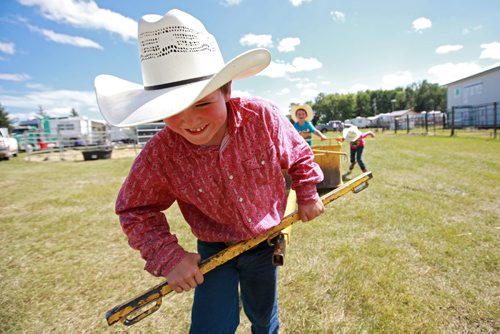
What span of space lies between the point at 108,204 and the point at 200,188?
581 cm

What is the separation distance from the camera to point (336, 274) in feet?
9.82

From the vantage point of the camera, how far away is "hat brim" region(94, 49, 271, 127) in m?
1.09

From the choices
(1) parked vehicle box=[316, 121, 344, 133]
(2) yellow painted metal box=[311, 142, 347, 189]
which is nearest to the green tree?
(1) parked vehicle box=[316, 121, 344, 133]

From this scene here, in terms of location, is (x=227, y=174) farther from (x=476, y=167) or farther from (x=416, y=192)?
(x=476, y=167)

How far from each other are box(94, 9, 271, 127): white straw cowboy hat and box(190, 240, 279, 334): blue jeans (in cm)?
96

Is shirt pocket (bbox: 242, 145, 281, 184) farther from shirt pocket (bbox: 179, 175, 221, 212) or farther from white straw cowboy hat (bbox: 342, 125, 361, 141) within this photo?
white straw cowboy hat (bbox: 342, 125, 361, 141)

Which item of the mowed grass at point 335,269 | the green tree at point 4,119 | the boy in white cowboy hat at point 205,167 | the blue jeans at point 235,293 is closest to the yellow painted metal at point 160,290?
the boy in white cowboy hat at point 205,167

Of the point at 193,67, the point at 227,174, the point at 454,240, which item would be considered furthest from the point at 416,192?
the point at 193,67

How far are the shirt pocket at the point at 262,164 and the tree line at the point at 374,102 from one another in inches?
3693

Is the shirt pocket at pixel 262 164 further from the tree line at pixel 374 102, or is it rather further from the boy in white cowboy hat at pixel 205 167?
the tree line at pixel 374 102

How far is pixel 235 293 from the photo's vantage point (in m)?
1.67

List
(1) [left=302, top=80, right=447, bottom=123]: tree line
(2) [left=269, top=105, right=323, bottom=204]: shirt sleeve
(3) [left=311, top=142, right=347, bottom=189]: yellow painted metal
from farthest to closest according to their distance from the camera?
(1) [left=302, top=80, right=447, bottom=123]: tree line, (3) [left=311, top=142, right=347, bottom=189]: yellow painted metal, (2) [left=269, top=105, right=323, bottom=204]: shirt sleeve

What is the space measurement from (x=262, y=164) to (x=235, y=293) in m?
0.76

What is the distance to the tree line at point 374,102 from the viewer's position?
91.8 m
